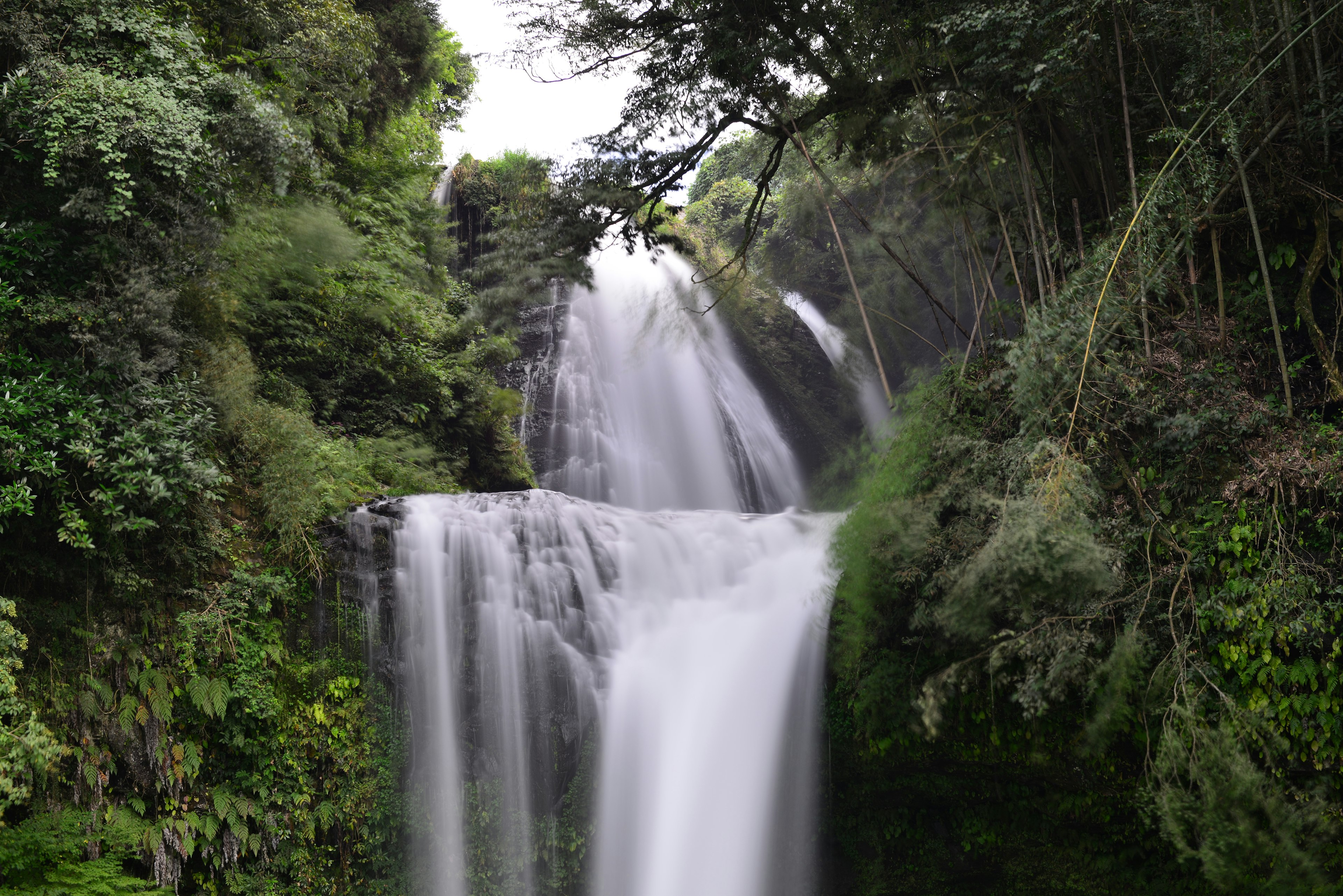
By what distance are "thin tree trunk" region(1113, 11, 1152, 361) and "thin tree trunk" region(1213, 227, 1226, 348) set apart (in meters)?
0.35

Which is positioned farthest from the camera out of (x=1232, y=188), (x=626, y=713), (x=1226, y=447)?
(x=626, y=713)

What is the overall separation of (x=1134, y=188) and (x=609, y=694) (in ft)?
17.5

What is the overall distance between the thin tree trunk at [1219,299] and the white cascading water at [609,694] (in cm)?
319

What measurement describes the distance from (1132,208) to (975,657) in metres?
2.90

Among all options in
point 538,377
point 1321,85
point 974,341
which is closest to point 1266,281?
point 1321,85

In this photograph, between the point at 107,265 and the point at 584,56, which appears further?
the point at 584,56

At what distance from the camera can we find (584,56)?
6625mm

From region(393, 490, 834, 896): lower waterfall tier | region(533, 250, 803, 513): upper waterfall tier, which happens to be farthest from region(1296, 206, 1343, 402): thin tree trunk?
region(533, 250, 803, 513): upper waterfall tier

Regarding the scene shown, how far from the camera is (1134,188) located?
14.1ft

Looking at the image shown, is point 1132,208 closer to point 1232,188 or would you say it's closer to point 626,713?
point 1232,188

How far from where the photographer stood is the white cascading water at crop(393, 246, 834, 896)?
5.81 m

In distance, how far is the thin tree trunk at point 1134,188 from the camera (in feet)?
13.4

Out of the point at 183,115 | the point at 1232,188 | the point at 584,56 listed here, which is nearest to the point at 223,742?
the point at 183,115

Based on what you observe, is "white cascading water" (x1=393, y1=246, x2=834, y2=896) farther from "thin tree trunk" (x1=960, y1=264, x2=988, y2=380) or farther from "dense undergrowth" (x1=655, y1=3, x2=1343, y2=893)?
"thin tree trunk" (x1=960, y1=264, x2=988, y2=380)
